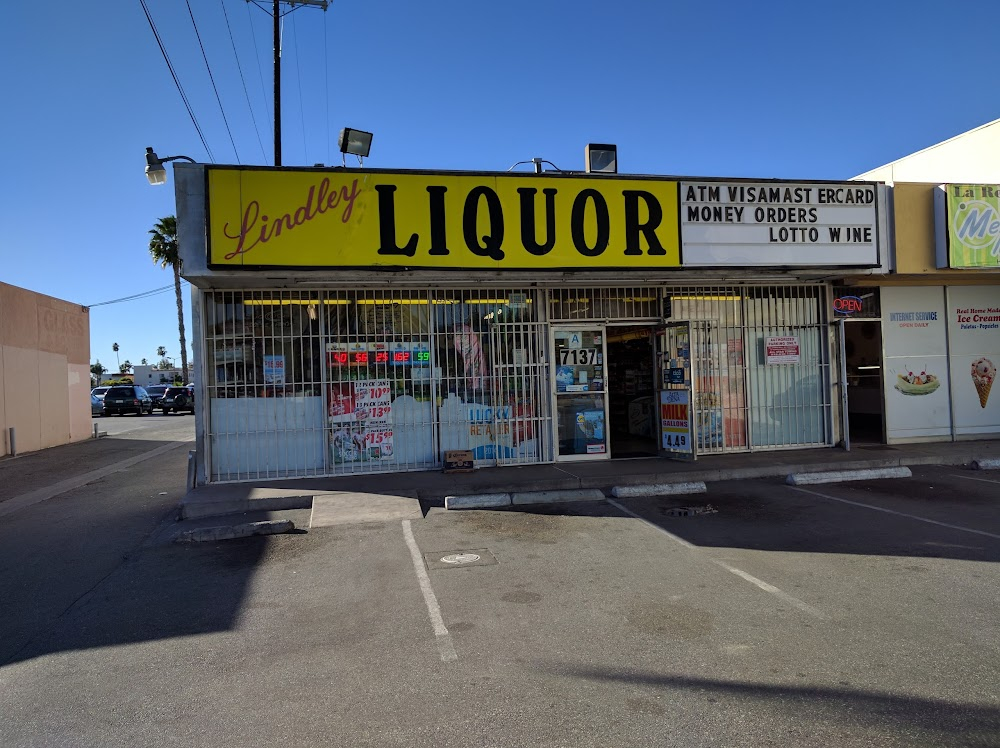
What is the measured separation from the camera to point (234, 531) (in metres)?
7.79

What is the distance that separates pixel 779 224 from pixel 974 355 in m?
6.05

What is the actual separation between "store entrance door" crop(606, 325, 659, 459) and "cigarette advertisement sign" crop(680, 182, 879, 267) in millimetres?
2107

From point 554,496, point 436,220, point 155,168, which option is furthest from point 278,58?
point 554,496

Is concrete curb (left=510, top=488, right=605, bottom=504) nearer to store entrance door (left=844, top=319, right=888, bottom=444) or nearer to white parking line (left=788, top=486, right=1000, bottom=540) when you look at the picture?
white parking line (left=788, top=486, right=1000, bottom=540)

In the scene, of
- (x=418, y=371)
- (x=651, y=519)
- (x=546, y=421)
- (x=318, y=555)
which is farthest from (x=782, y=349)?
(x=318, y=555)

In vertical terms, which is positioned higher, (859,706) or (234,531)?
(234,531)

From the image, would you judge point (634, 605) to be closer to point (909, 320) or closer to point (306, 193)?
point (306, 193)

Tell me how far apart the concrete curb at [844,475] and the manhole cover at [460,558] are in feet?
19.3

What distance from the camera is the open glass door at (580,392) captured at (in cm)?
1161

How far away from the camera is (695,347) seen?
1228 cm

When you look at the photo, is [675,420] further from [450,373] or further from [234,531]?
[234,531]

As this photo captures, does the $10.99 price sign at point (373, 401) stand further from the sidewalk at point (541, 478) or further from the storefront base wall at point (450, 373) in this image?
the sidewalk at point (541, 478)

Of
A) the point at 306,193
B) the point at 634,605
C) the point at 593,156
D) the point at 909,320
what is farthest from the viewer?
the point at 909,320

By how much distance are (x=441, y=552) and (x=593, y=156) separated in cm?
837
